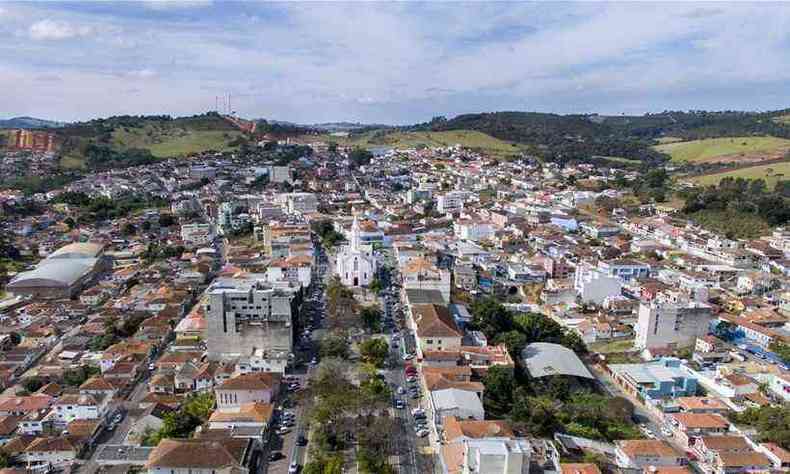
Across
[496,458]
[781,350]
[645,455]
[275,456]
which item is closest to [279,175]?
[275,456]

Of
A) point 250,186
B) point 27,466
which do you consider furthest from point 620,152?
point 27,466

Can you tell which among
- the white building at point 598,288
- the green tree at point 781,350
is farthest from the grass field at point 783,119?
the green tree at point 781,350

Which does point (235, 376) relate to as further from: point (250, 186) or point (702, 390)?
point (250, 186)

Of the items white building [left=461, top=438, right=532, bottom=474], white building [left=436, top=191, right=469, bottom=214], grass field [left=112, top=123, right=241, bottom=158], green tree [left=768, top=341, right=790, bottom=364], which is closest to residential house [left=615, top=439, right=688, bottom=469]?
white building [left=461, top=438, right=532, bottom=474]

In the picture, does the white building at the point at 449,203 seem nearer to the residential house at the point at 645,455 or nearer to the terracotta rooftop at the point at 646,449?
the terracotta rooftop at the point at 646,449

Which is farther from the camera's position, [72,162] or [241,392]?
[72,162]

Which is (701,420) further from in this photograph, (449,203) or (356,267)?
(449,203)
